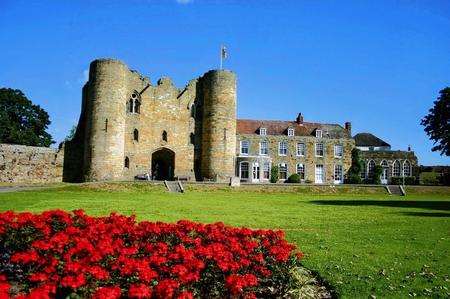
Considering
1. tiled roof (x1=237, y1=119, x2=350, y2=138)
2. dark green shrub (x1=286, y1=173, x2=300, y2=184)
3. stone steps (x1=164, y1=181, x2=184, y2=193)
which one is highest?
tiled roof (x1=237, y1=119, x2=350, y2=138)

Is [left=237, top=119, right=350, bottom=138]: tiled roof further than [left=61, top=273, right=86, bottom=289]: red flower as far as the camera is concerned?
Yes

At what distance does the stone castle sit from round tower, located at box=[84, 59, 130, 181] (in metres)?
0.09

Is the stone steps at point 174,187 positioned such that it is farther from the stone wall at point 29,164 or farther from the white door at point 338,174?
the white door at point 338,174

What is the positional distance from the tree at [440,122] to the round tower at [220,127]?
2077 centimetres

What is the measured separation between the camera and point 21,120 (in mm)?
58219

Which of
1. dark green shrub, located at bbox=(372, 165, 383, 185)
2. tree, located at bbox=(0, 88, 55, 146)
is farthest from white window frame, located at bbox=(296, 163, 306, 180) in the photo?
tree, located at bbox=(0, 88, 55, 146)

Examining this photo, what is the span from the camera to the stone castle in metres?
41.4

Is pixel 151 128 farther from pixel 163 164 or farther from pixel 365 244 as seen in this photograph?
pixel 365 244

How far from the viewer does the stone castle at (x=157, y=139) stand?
136ft

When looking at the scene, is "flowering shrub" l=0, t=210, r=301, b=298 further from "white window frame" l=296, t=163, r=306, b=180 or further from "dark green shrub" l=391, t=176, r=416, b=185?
"dark green shrub" l=391, t=176, r=416, b=185

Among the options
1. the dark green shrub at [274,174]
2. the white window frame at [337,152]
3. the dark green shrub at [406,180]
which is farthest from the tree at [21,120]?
the dark green shrub at [406,180]

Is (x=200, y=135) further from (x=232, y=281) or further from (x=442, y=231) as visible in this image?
(x=232, y=281)

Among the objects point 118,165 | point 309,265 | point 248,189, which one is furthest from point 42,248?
point 118,165

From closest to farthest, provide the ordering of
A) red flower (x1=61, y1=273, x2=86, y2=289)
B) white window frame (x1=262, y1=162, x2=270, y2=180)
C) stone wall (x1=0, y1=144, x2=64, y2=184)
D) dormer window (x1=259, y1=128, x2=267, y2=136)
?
red flower (x1=61, y1=273, x2=86, y2=289) < stone wall (x1=0, y1=144, x2=64, y2=184) < white window frame (x1=262, y1=162, x2=270, y2=180) < dormer window (x1=259, y1=128, x2=267, y2=136)
